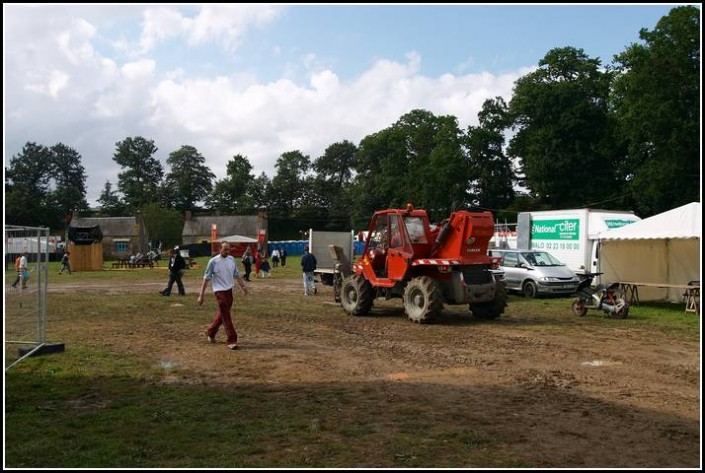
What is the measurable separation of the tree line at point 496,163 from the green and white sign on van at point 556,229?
7.21m

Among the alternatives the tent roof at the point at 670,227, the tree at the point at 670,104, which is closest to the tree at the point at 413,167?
the tree at the point at 670,104

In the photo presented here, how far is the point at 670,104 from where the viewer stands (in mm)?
36000

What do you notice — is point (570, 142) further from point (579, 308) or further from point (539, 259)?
point (579, 308)

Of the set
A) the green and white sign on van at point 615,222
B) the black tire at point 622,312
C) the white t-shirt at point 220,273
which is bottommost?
the black tire at point 622,312

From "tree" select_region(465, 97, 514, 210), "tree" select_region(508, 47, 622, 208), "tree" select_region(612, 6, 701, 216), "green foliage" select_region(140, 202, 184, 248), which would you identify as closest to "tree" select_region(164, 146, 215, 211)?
"green foliage" select_region(140, 202, 184, 248)

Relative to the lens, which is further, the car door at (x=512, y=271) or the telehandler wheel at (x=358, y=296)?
the car door at (x=512, y=271)

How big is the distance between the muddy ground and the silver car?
4509mm

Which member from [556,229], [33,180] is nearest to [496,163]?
[556,229]

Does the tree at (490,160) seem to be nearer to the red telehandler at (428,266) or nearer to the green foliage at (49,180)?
the red telehandler at (428,266)

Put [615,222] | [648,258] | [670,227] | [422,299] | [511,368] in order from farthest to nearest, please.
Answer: [615,222] < [648,258] < [670,227] < [422,299] < [511,368]

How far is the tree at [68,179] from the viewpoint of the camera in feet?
358

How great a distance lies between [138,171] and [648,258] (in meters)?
108

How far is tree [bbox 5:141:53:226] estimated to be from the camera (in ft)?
307

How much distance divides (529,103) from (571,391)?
4507 cm
